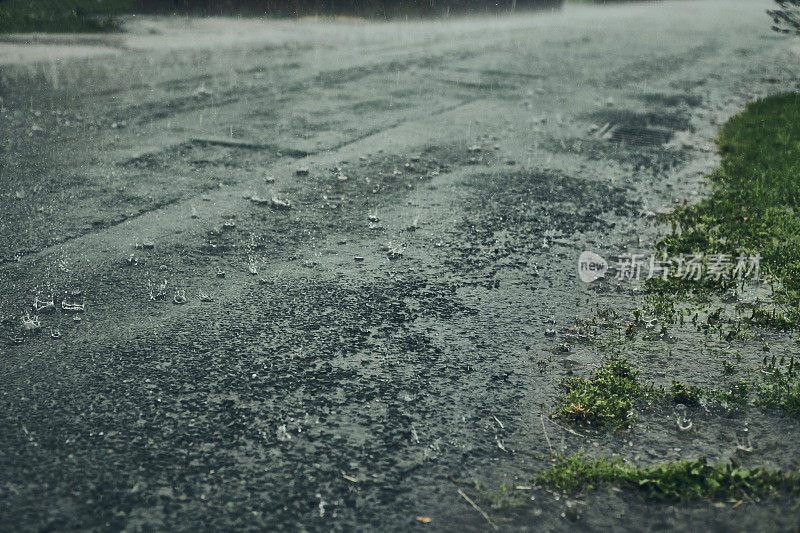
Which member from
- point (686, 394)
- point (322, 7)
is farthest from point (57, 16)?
point (686, 394)

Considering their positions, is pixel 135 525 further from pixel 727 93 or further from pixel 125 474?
pixel 727 93

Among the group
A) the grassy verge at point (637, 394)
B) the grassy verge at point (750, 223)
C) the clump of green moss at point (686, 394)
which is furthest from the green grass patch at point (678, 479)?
the grassy verge at point (750, 223)

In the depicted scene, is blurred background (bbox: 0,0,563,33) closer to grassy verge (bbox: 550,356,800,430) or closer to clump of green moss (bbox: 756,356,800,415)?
grassy verge (bbox: 550,356,800,430)

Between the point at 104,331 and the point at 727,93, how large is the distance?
9.89m

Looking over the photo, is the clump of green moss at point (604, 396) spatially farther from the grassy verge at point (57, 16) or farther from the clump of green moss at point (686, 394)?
the grassy verge at point (57, 16)

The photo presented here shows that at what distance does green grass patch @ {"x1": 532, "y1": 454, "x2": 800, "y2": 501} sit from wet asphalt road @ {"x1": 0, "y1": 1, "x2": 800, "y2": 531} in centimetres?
9

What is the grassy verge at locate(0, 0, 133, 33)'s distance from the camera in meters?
14.1

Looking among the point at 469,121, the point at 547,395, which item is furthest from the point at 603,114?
the point at 547,395

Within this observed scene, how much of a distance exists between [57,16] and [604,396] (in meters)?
15.8

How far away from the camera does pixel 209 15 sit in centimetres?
1889

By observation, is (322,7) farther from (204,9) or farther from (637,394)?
(637,394)

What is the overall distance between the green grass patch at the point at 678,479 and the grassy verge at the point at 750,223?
141 cm

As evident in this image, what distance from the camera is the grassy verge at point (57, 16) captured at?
14.1m

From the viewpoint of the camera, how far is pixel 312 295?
3.98 metres
